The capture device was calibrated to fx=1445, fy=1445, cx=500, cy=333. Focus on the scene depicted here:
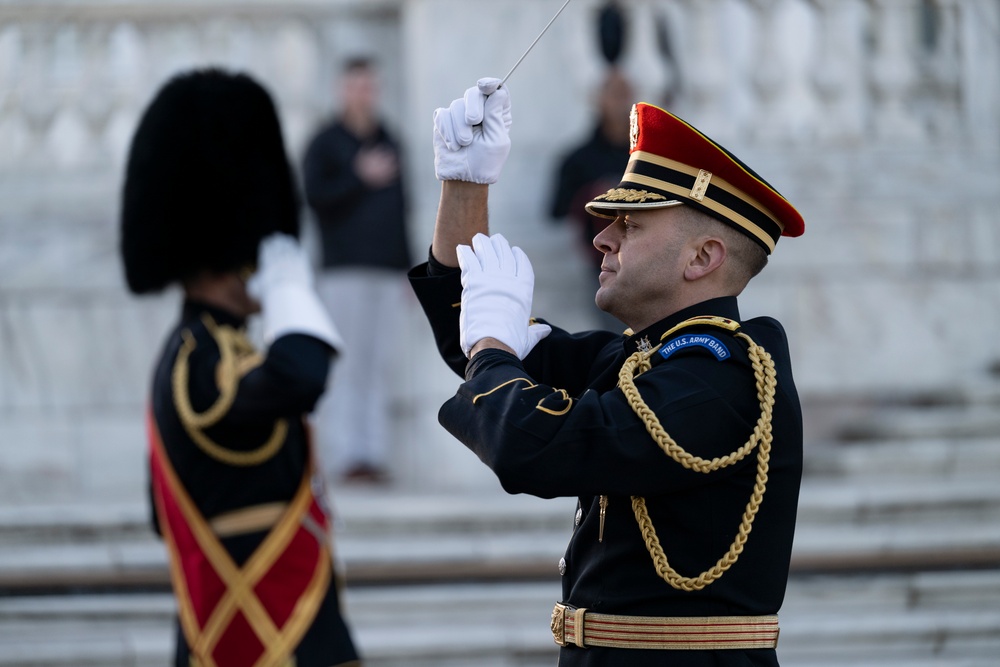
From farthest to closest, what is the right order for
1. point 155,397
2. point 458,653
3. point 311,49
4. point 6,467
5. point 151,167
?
point 311,49, point 6,467, point 458,653, point 151,167, point 155,397

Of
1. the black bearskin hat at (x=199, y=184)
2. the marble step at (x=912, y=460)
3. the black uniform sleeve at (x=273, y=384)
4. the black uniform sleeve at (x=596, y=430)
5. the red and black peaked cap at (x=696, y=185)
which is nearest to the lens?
the black uniform sleeve at (x=596, y=430)

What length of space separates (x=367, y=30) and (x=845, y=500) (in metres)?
4.08

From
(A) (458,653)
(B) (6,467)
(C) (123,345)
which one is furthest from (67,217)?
(A) (458,653)

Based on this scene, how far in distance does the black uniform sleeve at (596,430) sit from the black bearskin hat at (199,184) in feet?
7.36

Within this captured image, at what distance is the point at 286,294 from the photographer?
4539mm

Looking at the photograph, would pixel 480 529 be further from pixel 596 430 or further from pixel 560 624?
pixel 596 430

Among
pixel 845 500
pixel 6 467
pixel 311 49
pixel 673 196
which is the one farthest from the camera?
pixel 311 49

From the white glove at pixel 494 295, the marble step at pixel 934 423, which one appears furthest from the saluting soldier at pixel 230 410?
the marble step at pixel 934 423

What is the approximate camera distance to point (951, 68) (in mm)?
8625

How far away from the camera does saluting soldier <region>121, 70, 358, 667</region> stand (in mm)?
4309

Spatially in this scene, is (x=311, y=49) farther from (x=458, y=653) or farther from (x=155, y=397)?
(x=155, y=397)

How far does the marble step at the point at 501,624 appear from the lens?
20.7ft

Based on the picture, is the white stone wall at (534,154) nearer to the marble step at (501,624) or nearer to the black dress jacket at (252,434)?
the marble step at (501,624)

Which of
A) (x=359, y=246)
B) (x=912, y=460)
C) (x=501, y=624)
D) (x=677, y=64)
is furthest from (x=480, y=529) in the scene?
(x=677, y=64)
